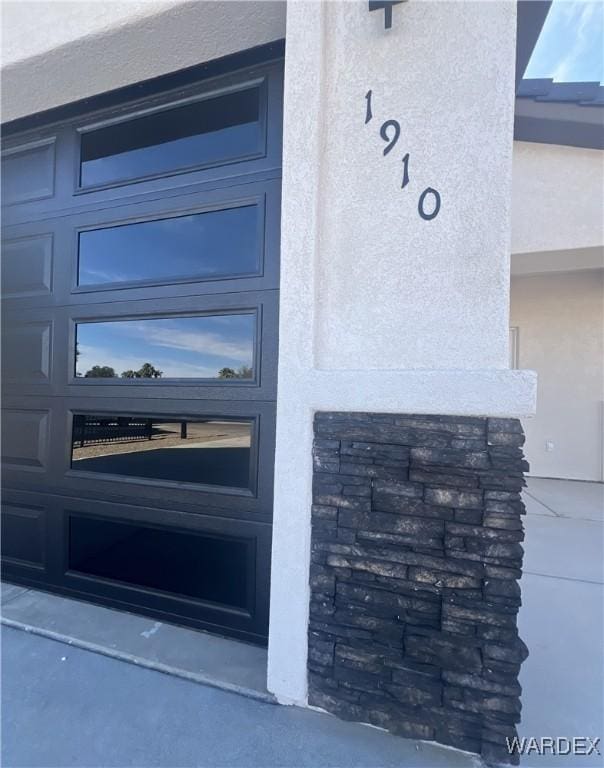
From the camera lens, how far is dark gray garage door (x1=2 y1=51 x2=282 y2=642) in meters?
2.19

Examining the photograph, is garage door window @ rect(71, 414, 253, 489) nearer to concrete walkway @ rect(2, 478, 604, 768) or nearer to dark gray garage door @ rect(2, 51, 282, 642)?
dark gray garage door @ rect(2, 51, 282, 642)

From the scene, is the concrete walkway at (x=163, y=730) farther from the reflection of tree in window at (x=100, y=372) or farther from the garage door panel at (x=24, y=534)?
the reflection of tree in window at (x=100, y=372)

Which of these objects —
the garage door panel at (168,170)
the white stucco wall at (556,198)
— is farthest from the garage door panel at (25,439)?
the white stucco wall at (556,198)

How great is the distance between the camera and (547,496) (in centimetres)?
534

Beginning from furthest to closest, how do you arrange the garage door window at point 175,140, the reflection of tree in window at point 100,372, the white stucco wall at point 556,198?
the white stucco wall at point 556,198 < the reflection of tree in window at point 100,372 < the garage door window at point 175,140

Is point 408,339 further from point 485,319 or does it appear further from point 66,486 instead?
point 66,486

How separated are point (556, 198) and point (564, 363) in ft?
9.37

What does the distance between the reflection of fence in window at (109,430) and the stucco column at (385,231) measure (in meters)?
1.14

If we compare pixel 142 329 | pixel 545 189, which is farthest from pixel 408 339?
pixel 545 189

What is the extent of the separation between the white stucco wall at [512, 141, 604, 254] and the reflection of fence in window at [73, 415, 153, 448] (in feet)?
15.3

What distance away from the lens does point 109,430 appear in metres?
2.56

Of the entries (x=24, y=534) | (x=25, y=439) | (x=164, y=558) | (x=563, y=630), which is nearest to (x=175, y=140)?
(x=25, y=439)

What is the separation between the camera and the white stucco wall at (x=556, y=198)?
439cm

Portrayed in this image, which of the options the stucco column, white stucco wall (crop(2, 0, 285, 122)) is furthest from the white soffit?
white stucco wall (crop(2, 0, 285, 122))
